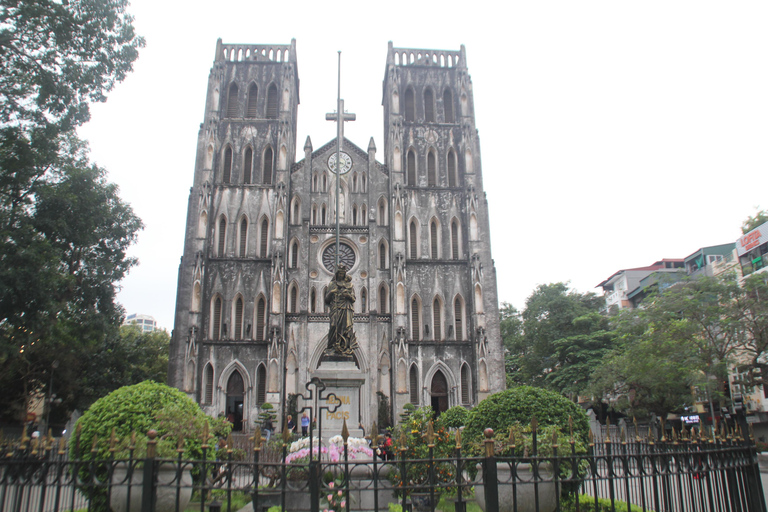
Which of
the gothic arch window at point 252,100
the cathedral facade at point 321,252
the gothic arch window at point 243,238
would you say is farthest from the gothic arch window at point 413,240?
the gothic arch window at point 252,100

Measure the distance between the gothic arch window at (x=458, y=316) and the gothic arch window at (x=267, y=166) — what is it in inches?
468

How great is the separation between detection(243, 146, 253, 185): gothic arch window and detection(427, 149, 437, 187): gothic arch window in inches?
386

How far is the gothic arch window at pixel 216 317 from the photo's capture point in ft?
96.4

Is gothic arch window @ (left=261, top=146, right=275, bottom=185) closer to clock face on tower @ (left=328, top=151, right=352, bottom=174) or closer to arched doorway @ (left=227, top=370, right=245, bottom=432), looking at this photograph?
clock face on tower @ (left=328, top=151, right=352, bottom=174)

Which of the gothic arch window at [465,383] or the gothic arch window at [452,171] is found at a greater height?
the gothic arch window at [452,171]

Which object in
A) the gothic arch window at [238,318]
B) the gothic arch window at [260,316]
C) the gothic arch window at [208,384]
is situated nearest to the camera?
the gothic arch window at [208,384]

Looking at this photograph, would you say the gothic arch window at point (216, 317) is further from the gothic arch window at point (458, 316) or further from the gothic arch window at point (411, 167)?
the gothic arch window at point (411, 167)

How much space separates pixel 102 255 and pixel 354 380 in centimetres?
1528

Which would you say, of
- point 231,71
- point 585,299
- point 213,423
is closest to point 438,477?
point 213,423

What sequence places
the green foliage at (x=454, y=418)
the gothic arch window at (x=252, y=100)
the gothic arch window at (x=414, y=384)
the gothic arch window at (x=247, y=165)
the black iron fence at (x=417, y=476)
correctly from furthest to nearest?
the gothic arch window at (x=252, y=100) < the gothic arch window at (x=247, y=165) < the gothic arch window at (x=414, y=384) < the green foliage at (x=454, y=418) < the black iron fence at (x=417, y=476)

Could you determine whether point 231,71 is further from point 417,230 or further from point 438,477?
point 438,477

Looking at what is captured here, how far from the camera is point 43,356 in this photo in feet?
78.7

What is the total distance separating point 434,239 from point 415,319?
4.53m

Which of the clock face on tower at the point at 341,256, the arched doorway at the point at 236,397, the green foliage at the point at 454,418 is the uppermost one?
the clock face on tower at the point at 341,256
